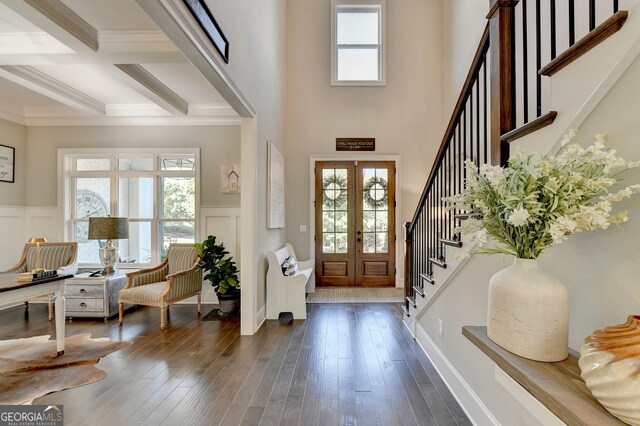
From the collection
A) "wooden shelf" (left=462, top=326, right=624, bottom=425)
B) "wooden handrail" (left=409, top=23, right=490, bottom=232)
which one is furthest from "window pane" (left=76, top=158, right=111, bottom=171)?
"wooden shelf" (left=462, top=326, right=624, bottom=425)

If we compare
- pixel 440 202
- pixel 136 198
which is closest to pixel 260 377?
pixel 440 202

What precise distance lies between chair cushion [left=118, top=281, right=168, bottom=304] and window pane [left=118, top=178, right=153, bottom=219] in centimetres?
141

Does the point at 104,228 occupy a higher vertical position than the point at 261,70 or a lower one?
lower

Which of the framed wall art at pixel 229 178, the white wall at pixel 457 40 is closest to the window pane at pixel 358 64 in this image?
the white wall at pixel 457 40

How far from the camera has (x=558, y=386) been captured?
87 centimetres

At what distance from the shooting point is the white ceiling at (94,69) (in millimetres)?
2438

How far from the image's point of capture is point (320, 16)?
5.95 m

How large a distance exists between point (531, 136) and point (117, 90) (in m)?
4.78

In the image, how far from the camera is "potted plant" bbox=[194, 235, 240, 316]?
13.1 feet

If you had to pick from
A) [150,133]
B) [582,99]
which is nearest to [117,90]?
[150,133]

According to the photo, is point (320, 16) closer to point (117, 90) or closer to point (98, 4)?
point (117, 90)

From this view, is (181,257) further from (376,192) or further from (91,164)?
(376,192)

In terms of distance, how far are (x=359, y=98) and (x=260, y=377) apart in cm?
513

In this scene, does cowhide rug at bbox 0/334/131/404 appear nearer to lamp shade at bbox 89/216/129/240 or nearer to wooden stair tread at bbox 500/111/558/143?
lamp shade at bbox 89/216/129/240
